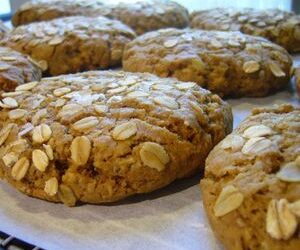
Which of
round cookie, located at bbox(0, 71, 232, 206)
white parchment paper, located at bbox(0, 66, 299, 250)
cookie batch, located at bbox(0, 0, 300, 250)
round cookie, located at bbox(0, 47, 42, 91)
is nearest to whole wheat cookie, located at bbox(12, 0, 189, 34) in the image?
cookie batch, located at bbox(0, 0, 300, 250)

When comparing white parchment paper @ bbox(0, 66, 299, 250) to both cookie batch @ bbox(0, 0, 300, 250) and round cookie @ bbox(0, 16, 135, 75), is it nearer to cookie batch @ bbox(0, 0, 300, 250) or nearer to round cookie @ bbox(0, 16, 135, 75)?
cookie batch @ bbox(0, 0, 300, 250)

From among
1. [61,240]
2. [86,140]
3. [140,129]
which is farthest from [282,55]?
[61,240]

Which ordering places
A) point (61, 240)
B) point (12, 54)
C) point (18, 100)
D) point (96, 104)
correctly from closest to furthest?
point (61, 240) → point (96, 104) → point (18, 100) → point (12, 54)

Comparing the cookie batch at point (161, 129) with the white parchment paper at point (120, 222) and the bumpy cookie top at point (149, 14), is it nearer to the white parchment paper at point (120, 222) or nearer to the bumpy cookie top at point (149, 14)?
the white parchment paper at point (120, 222)

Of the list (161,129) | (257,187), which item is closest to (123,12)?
(161,129)

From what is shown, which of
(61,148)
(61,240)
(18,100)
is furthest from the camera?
(18,100)

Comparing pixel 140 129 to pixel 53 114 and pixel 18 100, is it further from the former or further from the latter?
pixel 18 100
